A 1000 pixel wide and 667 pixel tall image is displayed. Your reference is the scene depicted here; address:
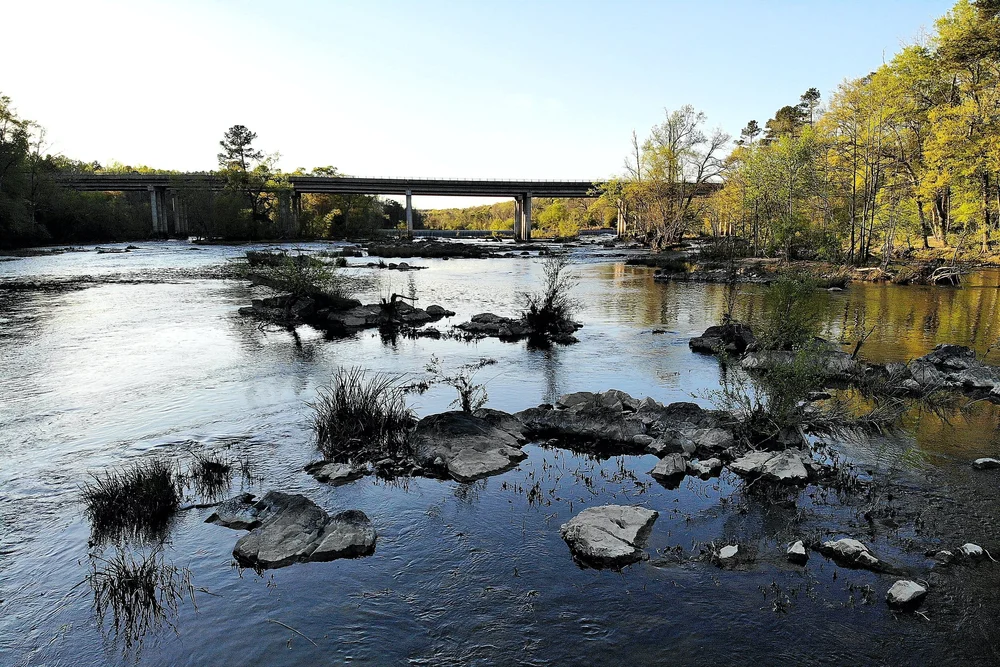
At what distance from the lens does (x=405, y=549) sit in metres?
6.68

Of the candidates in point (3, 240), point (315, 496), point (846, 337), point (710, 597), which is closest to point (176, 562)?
point (315, 496)

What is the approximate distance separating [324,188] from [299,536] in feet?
338

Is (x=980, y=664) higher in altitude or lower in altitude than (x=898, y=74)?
lower

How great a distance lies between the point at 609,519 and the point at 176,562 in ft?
15.1

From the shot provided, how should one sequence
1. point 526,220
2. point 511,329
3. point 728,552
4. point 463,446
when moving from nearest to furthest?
point 728,552
point 463,446
point 511,329
point 526,220

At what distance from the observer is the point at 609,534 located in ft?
22.1

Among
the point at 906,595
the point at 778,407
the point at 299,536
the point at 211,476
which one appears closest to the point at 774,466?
the point at 778,407

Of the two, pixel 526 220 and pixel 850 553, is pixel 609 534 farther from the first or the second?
pixel 526 220

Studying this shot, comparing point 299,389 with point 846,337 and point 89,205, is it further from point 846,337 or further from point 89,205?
point 89,205

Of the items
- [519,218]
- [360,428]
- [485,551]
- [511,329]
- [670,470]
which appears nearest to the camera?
[485,551]

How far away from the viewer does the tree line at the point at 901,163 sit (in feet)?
132

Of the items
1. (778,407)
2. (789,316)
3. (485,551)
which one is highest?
(789,316)

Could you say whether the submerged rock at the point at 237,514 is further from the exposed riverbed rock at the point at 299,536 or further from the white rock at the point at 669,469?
the white rock at the point at 669,469

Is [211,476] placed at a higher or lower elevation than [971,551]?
higher
